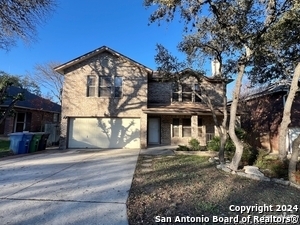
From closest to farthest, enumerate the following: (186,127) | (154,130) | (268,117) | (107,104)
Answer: (107,104) < (268,117) < (186,127) < (154,130)

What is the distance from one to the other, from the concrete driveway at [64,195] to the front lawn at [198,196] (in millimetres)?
396

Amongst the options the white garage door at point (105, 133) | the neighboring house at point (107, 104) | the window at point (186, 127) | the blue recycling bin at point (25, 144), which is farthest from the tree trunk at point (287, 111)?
the blue recycling bin at point (25, 144)

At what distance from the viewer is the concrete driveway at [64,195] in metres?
3.87

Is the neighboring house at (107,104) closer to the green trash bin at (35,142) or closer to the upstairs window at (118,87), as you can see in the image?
the upstairs window at (118,87)

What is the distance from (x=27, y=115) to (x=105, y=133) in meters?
11.4

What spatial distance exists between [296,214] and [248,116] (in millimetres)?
14285

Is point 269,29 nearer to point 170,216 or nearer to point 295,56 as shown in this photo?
point 295,56

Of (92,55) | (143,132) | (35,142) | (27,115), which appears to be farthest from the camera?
(27,115)

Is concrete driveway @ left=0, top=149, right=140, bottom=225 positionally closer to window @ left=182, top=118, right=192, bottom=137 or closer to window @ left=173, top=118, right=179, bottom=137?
window @ left=173, top=118, right=179, bottom=137

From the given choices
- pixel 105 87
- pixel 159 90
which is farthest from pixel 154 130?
pixel 105 87

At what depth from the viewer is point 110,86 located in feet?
49.1

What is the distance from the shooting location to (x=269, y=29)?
834cm

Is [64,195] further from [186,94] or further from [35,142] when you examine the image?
[186,94]

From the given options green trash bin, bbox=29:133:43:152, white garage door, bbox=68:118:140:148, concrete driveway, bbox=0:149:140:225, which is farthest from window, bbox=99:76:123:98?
concrete driveway, bbox=0:149:140:225
